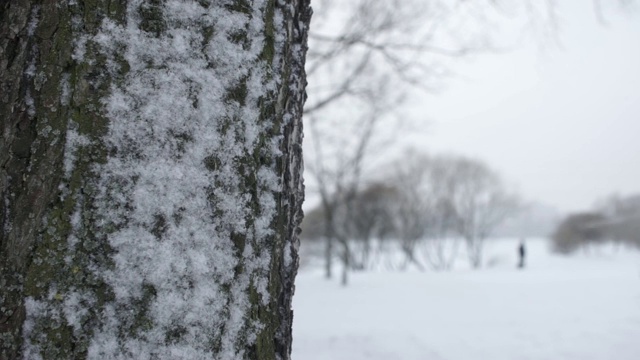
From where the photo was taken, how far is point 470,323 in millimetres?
6582

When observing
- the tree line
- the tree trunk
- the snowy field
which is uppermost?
the tree line

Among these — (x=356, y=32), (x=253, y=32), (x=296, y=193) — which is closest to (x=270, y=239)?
(x=296, y=193)

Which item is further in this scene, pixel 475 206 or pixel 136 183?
pixel 475 206

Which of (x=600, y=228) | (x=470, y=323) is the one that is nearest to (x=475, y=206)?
(x=600, y=228)

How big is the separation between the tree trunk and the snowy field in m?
4.07

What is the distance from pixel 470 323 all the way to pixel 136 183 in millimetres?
6590

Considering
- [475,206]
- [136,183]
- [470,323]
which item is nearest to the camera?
[136,183]

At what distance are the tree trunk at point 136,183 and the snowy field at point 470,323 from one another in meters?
4.07

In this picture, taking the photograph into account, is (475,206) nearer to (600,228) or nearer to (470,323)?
(600,228)

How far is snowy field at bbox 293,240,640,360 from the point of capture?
485cm

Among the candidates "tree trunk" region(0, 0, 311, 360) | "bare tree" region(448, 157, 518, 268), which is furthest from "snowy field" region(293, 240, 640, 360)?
"bare tree" region(448, 157, 518, 268)

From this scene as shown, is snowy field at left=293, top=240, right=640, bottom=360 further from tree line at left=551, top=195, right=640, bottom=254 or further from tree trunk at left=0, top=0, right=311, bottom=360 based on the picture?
tree line at left=551, top=195, right=640, bottom=254

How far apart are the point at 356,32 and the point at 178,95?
807 centimetres

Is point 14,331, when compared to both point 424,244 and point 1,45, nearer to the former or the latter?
point 1,45
